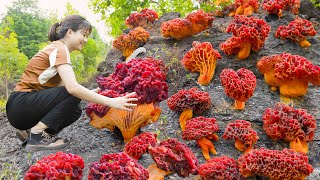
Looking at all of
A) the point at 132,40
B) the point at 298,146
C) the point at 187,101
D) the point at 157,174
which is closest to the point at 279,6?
the point at 132,40

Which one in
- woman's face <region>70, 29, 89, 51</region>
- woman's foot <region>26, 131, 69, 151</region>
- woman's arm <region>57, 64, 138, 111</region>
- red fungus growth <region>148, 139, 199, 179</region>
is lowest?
woman's foot <region>26, 131, 69, 151</region>

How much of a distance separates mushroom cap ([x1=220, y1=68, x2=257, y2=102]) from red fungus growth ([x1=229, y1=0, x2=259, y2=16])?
407 cm

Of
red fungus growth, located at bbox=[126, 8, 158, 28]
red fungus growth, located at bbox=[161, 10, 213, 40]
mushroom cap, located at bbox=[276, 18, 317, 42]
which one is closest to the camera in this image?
mushroom cap, located at bbox=[276, 18, 317, 42]

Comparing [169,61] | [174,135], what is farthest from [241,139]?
[169,61]

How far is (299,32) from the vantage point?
281 inches

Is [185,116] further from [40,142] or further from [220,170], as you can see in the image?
[40,142]

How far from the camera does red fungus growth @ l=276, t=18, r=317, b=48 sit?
280 inches

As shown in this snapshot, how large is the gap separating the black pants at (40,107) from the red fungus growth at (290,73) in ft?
11.8

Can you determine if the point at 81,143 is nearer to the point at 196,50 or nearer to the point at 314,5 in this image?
the point at 196,50

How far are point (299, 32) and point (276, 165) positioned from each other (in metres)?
4.31

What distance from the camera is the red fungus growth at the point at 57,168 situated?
3488 mm

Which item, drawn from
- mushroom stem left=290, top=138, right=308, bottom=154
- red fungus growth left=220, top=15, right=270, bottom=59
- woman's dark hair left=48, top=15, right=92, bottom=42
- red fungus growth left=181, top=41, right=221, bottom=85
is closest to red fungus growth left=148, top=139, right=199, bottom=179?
mushroom stem left=290, top=138, right=308, bottom=154

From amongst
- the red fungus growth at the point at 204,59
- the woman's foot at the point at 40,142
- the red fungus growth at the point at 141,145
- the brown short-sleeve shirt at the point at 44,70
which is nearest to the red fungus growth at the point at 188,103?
the red fungus growth at the point at 204,59

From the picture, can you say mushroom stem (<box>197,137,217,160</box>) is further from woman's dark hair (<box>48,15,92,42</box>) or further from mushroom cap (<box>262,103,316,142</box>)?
woman's dark hair (<box>48,15,92,42</box>)
